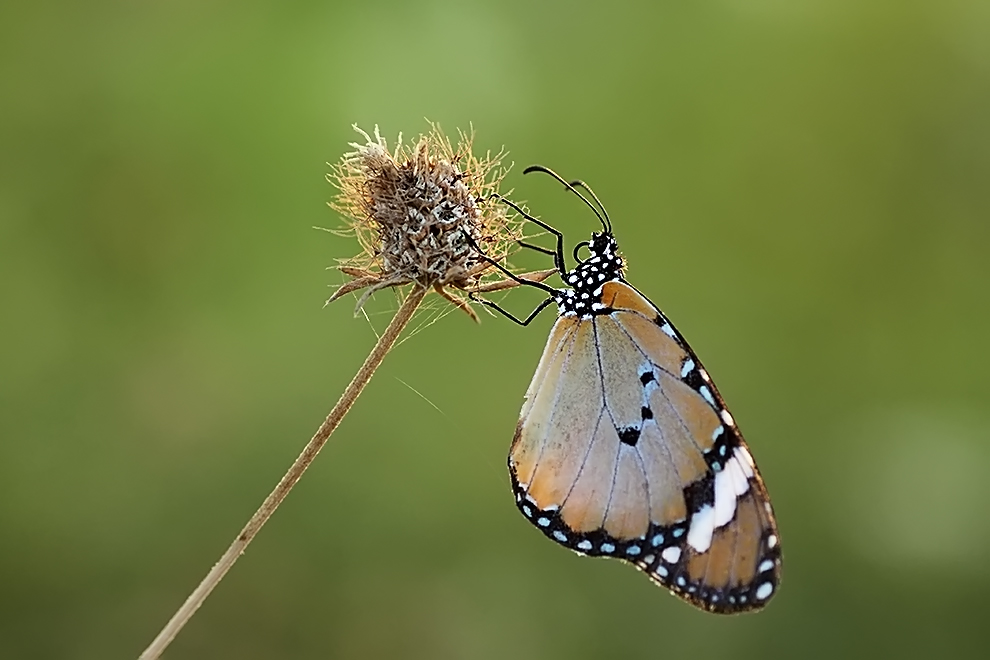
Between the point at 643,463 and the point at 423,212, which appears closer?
the point at 423,212

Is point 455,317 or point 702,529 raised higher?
point 455,317

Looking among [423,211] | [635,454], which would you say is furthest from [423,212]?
[635,454]

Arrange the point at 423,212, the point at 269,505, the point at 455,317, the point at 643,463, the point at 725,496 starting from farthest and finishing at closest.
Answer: the point at 455,317
the point at 643,463
the point at 725,496
the point at 423,212
the point at 269,505

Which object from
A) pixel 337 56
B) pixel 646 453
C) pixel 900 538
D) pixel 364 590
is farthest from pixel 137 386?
pixel 900 538

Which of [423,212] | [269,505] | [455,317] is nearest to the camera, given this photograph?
[269,505]

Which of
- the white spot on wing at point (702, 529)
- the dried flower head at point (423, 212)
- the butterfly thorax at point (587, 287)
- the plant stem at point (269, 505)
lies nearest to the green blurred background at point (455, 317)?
the butterfly thorax at point (587, 287)

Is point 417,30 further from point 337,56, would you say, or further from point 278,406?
point 278,406

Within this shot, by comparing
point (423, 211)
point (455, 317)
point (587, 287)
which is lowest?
point (423, 211)

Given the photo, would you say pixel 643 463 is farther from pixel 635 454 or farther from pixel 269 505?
pixel 269 505

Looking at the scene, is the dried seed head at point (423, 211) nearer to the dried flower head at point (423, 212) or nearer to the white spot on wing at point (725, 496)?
the dried flower head at point (423, 212)
